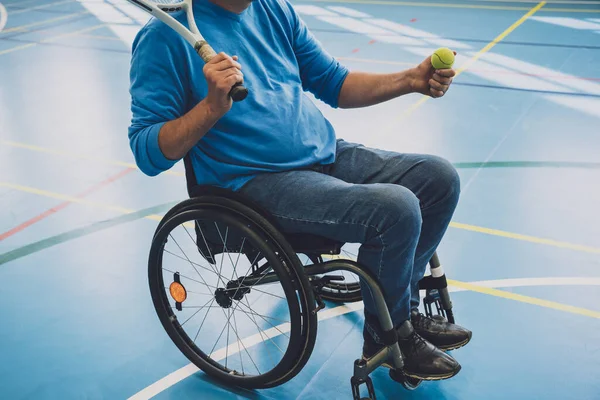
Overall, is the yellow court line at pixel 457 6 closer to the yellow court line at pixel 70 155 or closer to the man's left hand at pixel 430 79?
the yellow court line at pixel 70 155

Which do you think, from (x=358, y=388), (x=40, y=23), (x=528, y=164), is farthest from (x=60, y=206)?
(x=40, y=23)

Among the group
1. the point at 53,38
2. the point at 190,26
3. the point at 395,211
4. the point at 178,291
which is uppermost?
the point at 190,26

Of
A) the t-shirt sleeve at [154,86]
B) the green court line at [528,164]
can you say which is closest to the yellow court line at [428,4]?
the green court line at [528,164]

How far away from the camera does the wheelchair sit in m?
1.86

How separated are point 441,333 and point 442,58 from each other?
0.93 meters

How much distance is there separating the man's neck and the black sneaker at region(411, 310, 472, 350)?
1160mm

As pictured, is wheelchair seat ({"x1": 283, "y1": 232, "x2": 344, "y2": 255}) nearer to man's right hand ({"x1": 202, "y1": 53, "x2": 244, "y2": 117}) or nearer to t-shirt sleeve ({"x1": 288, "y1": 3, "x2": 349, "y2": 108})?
man's right hand ({"x1": 202, "y1": 53, "x2": 244, "y2": 117})

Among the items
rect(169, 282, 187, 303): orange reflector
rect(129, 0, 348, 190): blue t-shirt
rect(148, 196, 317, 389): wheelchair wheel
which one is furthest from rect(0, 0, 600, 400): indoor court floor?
rect(129, 0, 348, 190): blue t-shirt

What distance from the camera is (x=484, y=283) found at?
106 inches

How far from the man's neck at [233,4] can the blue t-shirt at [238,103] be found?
16 millimetres

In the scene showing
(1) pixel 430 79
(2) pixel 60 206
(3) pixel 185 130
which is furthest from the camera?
(2) pixel 60 206

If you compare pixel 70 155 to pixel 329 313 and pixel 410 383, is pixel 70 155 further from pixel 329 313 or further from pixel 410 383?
pixel 410 383

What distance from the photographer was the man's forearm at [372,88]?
2.21 m

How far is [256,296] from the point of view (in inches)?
107
